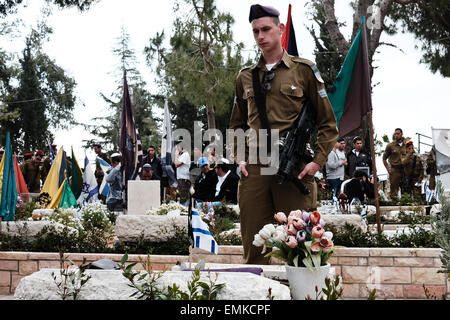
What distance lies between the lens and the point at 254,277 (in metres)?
2.65

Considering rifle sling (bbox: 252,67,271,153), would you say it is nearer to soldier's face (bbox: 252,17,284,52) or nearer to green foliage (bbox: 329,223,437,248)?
soldier's face (bbox: 252,17,284,52)

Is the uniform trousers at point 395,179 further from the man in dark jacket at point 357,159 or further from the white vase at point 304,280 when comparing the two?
the white vase at point 304,280

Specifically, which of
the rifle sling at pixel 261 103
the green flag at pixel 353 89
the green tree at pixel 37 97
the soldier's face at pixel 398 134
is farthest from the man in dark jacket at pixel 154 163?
the green tree at pixel 37 97

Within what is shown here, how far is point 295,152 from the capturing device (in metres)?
4.00

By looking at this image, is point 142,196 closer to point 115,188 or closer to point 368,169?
point 115,188

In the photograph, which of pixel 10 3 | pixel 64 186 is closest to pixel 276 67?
pixel 64 186

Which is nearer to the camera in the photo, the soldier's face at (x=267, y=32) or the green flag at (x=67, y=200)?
the soldier's face at (x=267, y=32)

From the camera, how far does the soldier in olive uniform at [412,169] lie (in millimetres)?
13922

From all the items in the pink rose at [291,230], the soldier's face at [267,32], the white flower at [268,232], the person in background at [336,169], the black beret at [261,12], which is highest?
the black beret at [261,12]

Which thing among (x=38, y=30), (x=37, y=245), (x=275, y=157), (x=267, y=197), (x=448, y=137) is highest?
(x=38, y=30)

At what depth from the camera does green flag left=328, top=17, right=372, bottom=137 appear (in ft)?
23.8

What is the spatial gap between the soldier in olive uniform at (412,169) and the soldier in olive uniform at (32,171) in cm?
1004
